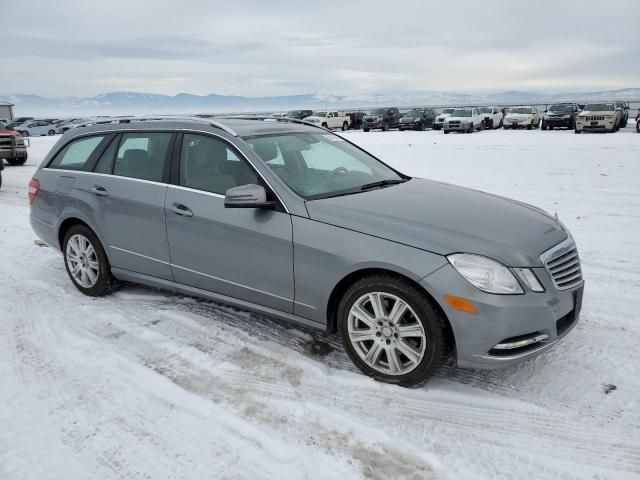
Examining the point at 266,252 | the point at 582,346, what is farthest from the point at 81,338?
the point at 582,346

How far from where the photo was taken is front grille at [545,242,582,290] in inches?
129

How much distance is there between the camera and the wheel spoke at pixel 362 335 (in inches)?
135

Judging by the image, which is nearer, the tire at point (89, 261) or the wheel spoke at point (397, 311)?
the wheel spoke at point (397, 311)

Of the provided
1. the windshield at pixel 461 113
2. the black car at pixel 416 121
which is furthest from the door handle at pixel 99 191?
the black car at pixel 416 121

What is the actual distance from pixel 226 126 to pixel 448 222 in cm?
196

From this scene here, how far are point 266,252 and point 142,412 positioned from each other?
131 centimetres

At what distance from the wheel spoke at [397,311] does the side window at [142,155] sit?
2.31 m

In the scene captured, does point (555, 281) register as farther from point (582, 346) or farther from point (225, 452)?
point (225, 452)

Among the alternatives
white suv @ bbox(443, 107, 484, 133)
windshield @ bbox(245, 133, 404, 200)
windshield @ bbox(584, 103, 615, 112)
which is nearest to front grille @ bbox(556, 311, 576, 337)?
windshield @ bbox(245, 133, 404, 200)

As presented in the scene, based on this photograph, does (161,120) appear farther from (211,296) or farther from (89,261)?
(211,296)

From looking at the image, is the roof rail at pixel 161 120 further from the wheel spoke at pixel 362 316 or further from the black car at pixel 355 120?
the black car at pixel 355 120

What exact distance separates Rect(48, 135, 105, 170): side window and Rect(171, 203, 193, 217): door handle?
1444 millimetres

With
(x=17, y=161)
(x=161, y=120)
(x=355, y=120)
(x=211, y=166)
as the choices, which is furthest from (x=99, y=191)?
(x=355, y=120)

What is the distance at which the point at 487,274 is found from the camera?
3.08 metres
